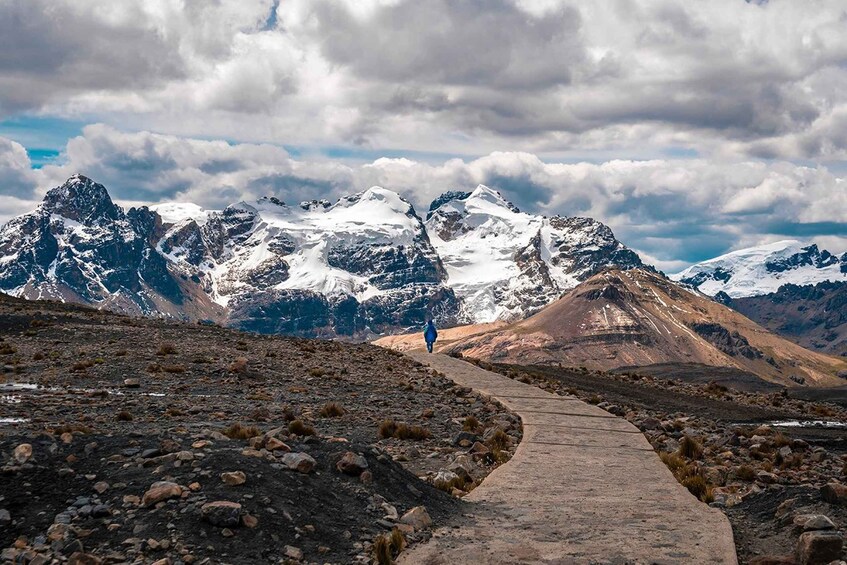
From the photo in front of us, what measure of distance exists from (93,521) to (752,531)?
1065 cm

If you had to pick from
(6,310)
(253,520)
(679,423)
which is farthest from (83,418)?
(6,310)

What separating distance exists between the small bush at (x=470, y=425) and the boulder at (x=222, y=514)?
Answer: 14.3m

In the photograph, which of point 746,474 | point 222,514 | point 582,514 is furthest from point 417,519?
point 746,474

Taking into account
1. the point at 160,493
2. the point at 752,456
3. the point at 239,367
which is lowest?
the point at 752,456

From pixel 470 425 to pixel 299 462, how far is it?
1241cm

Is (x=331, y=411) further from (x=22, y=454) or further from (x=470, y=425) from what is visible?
(x=22, y=454)

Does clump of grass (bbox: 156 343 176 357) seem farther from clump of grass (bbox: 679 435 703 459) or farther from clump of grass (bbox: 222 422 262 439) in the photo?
clump of grass (bbox: 679 435 703 459)

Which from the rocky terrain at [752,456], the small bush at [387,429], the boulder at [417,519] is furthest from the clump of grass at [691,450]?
the boulder at [417,519]

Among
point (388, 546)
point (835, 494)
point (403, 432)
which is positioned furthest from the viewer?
point (403, 432)

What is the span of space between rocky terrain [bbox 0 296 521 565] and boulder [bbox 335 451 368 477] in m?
0.02

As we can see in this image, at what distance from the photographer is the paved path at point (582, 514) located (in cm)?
1360

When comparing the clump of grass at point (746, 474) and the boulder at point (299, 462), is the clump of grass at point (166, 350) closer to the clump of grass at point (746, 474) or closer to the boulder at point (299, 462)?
the boulder at point (299, 462)

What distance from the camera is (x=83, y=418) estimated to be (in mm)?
23156

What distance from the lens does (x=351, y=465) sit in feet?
52.6
